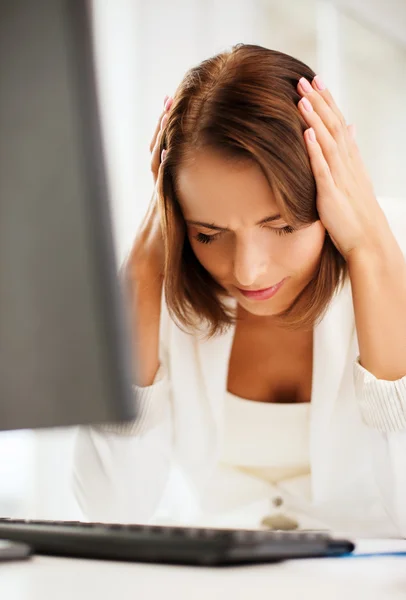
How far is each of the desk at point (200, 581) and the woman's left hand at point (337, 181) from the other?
2.13 feet

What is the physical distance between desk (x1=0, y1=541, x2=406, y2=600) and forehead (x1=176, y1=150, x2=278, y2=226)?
0.61m

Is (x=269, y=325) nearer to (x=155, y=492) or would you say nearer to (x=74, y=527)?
(x=155, y=492)

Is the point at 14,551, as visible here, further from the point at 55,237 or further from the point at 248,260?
the point at 248,260

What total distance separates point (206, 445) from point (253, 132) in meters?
0.62

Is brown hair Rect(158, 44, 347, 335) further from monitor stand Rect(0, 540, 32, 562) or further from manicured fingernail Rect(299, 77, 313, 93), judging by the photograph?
monitor stand Rect(0, 540, 32, 562)

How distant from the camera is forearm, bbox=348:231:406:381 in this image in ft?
3.15

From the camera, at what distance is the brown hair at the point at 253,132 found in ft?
3.01

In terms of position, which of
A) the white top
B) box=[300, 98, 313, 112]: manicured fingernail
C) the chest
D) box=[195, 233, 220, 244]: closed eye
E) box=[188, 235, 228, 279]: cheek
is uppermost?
box=[300, 98, 313, 112]: manicured fingernail

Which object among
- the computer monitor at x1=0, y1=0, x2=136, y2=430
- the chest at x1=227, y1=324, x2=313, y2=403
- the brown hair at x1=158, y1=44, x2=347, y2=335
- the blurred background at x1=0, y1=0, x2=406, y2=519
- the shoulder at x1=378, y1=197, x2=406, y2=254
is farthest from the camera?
the blurred background at x1=0, y1=0, x2=406, y2=519

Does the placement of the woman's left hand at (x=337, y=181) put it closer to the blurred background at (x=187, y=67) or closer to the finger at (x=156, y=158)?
the finger at (x=156, y=158)

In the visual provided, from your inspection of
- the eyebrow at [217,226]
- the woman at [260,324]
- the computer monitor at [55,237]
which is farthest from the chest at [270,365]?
the computer monitor at [55,237]

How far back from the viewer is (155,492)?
1.26 m

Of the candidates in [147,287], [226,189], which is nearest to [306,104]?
[226,189]

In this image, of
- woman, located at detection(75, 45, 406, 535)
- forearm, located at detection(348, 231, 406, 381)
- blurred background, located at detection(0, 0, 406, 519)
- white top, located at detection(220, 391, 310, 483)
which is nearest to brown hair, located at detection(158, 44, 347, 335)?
woman, located at detection(75, 45, 406, 535)
